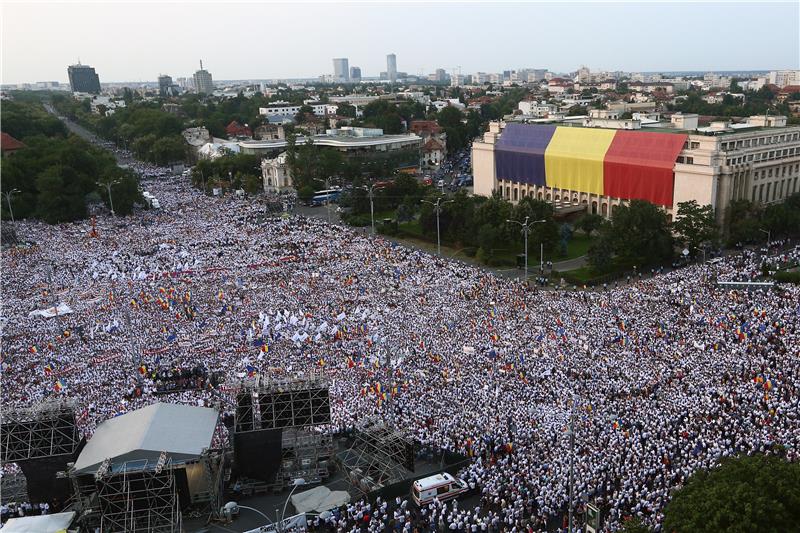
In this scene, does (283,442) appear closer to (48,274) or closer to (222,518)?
(222,518)

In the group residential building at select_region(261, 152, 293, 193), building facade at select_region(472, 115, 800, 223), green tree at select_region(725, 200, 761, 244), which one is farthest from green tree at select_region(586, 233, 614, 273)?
residential building at select_region(261, 152, 293, 193)

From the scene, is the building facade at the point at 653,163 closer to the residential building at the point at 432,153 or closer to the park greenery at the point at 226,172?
the residential building at the point at 432,153

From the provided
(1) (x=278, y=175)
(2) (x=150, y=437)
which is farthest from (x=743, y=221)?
(1) (x=278, y=175)

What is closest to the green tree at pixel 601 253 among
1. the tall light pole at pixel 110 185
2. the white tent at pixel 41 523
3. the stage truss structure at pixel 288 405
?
the stage truss structure at pixel 288 405

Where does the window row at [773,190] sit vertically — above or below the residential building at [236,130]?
below

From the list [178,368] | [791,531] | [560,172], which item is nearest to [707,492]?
[791,531]

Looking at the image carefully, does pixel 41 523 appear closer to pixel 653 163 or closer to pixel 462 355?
pixel 462 355
